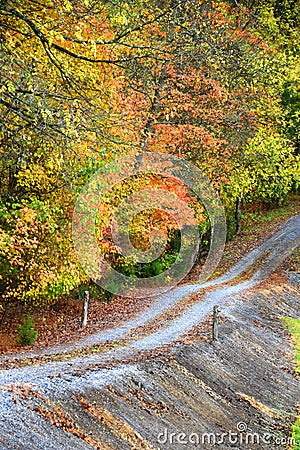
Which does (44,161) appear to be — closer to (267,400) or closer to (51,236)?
(51,236)

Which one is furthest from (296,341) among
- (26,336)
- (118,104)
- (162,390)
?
(118,104)

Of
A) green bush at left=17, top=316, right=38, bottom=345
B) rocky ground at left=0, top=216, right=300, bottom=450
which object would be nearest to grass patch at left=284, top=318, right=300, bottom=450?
rocky ground at left=0, top=216, right=300, bottom=450

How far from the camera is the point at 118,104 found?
17.8m

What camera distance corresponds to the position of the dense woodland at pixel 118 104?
10453 mm

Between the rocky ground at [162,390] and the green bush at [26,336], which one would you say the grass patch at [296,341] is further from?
the green bush at [26,336]

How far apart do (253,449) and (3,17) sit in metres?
10.1

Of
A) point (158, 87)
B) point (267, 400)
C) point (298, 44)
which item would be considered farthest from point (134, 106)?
point (298, 44)

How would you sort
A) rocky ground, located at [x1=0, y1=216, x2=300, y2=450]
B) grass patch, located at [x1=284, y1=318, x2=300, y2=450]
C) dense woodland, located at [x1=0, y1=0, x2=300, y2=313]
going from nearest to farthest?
rocky ground, located at [x1=0, y1=216, x2=300, y2=450]
dense woodland, located at [x1=0, y1=0, x2=300, y2=313]
grass patch, located at [x1=284, y1=318, x2=300, y2=450]

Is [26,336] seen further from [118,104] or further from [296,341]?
[296,341]

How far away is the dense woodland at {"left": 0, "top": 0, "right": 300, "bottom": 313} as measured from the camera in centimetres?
1045

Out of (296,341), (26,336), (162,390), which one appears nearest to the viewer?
(162,390)

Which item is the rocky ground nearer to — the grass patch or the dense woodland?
the grass patch

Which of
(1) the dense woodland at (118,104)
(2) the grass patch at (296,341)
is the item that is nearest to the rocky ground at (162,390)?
(2) the grass patch at (296,341)

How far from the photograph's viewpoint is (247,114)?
2866 cm
